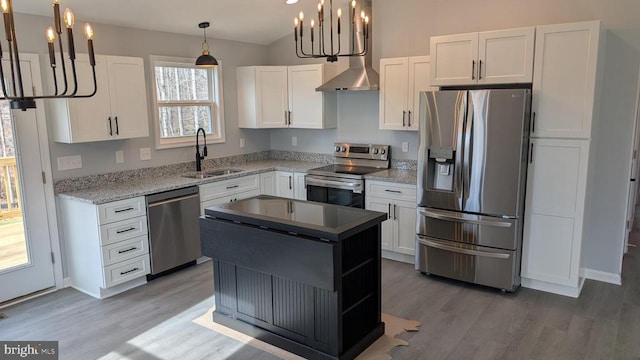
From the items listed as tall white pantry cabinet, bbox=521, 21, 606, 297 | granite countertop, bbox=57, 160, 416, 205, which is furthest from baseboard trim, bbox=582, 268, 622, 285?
granite countertop, bbox=57, 160, 416, 205

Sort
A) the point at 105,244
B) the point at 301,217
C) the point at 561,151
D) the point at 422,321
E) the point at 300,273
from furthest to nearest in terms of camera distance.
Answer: the point at 105,244 → the point at 561,151 → the point at 422,321 → the point at 301,217 → the point at 300,273

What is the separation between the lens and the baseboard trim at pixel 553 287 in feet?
12.6

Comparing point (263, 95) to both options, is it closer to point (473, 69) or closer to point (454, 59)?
point (454, 59)

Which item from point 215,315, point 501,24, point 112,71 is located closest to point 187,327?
point 215,315

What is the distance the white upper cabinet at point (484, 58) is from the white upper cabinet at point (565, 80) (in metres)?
0.11

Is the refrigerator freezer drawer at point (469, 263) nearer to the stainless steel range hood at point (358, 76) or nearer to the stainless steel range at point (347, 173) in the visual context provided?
the stainless steel range at point (347, 173)

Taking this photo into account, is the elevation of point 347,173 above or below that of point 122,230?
above

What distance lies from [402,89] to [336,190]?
1295 mm

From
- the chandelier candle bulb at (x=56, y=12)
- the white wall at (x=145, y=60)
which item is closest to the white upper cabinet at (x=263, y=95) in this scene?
the white wall at (x=145, y=60)

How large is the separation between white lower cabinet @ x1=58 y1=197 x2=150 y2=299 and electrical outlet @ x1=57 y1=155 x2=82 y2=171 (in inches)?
11.5

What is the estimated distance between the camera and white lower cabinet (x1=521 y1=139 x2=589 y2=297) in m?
3.66

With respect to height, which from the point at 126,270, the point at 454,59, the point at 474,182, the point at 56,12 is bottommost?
the point at 126,270
